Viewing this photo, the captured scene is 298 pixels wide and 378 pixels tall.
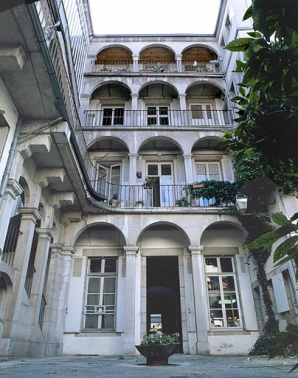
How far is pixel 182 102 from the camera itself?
14016 mm

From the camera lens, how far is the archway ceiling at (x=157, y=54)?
16.3 meters

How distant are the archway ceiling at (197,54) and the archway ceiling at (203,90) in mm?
2491

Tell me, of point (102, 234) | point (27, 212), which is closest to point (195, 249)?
point (102, 234)

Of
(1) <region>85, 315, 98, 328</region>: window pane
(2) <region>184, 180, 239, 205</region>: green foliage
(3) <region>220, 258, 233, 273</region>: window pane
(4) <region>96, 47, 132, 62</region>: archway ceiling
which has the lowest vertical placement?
(1) <region>85, 315, 98, 328</region>: window pane

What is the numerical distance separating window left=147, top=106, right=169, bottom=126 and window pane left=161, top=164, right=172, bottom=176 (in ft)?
Result: 7.11

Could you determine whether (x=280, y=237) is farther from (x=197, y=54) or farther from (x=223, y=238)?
(x=197, y=54)

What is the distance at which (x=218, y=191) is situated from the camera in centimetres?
1101

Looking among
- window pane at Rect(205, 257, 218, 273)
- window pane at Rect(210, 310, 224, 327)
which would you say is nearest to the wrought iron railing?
window pane at Rect(205, 257, 218, 273)

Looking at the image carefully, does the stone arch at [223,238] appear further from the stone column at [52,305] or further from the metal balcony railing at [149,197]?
the stone column at [52,305]

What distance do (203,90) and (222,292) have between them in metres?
9.43

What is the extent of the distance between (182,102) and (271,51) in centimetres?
1316

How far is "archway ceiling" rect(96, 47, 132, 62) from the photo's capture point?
16328 mm

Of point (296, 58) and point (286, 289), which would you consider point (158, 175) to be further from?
point (296, 58)

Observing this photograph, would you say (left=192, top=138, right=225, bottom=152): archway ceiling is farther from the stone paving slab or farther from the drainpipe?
the stone paving slab
